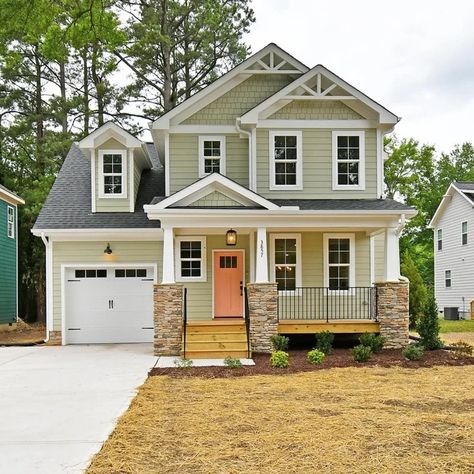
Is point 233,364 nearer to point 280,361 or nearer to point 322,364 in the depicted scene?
point 280,361

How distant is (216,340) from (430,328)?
16.0 feet

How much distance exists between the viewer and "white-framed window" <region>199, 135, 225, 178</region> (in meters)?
15.8

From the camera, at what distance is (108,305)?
16219 mm

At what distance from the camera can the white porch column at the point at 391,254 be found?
14094mm

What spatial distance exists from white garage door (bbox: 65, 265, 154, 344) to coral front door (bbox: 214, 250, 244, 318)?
6.43 feet

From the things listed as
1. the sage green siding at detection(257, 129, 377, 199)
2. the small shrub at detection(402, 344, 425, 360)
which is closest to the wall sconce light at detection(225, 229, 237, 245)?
the sage green siding at detection(257, 129, 377, 199)

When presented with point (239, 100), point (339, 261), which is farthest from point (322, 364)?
point (239, 100)

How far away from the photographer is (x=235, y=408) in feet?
25.4

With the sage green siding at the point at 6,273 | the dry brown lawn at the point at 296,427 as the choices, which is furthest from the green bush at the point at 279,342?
the sage green siding at the point at 6,273

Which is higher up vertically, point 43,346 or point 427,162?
point 427,162

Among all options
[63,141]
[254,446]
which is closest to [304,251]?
[254,446]

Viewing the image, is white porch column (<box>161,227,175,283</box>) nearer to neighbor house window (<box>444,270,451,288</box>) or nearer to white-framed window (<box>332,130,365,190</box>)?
white-framed window (<box>332,130,365,190</box>)

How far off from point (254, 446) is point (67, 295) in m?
11.3

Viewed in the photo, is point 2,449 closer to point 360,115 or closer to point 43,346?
point 43,346
